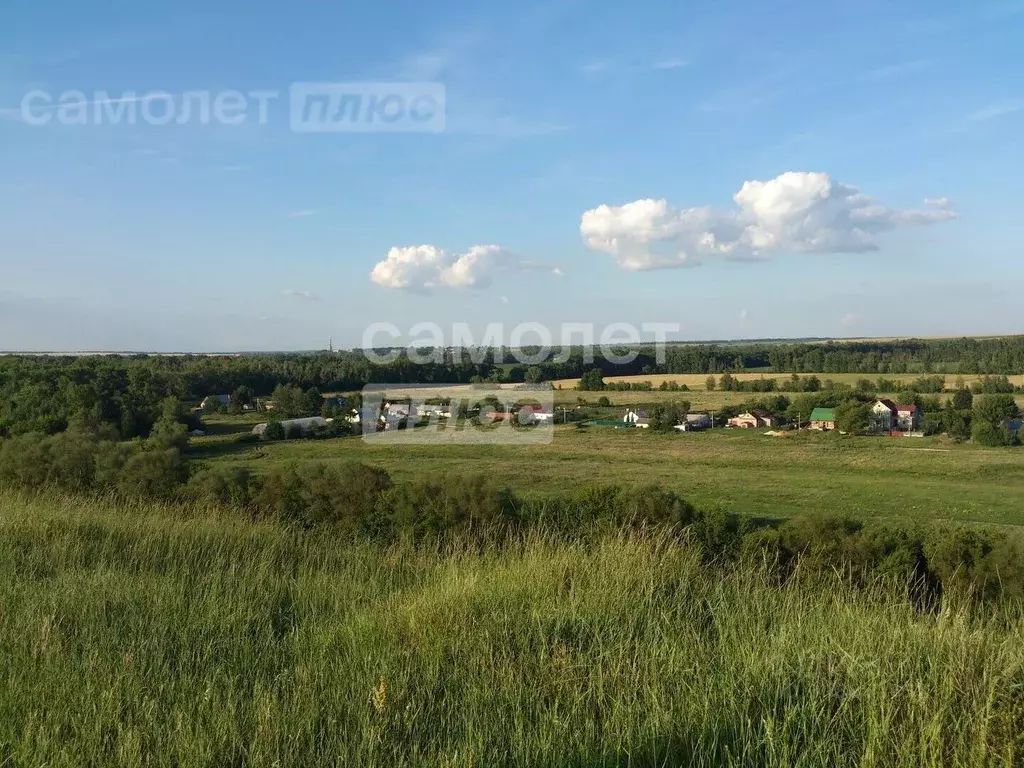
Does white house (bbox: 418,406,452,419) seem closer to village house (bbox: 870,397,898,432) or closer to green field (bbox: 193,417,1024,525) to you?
green field (bbox: 193,417,1024,525)

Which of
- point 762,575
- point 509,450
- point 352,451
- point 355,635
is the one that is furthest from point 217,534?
point 509,450

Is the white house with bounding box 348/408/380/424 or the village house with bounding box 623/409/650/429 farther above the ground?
the white house with bounding box 348/408/380/424

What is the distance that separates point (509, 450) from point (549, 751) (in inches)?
1846

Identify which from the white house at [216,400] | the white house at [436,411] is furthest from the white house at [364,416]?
the white house at [216,400]

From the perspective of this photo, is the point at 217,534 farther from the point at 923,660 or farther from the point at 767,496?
the point at 767,496

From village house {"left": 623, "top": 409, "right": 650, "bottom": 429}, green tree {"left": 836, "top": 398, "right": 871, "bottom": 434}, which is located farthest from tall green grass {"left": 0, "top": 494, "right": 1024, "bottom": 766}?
green tree {"left": 836, "top": 398, "right": 871, "bottom": 434}

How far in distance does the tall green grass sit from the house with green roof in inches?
2315

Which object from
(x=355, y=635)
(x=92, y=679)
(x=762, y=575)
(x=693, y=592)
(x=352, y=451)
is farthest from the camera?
(x=352, y=451)

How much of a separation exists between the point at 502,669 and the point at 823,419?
62.0 meters

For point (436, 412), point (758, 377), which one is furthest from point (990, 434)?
point (436, 412)

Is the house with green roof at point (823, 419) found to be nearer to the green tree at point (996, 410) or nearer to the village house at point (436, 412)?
the green tree at point (996, 410)

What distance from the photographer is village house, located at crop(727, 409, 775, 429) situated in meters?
60.7

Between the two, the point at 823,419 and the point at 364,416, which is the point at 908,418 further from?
the point at 364,416

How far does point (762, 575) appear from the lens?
4504 mm
